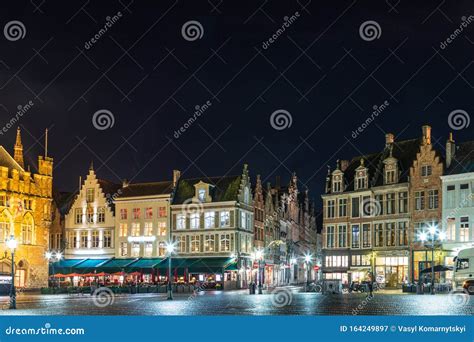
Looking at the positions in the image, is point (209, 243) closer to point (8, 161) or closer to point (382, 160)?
point (382, 160)

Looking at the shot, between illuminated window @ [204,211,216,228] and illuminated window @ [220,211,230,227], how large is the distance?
911 mm

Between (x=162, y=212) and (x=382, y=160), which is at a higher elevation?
(x=382, y=160)

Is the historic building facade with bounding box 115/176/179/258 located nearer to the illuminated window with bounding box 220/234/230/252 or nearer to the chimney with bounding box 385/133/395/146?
the illuminated window with bounding box 220/234/230/252

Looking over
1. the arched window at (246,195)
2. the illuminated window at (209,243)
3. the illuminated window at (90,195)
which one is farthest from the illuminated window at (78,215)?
the arched window at (246,195)

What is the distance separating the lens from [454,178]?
63.7 meters

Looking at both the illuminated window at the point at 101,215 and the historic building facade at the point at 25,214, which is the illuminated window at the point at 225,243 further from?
the historic building facade at the point at 25,214

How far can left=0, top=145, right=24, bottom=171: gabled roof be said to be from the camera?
75.6 meters

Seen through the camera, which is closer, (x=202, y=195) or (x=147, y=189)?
(x=202, y=195)

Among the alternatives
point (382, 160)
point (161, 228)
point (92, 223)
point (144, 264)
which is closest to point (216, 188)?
point (161, 228)

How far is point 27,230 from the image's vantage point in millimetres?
76750

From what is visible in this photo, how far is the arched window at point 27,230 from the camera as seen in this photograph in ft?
249

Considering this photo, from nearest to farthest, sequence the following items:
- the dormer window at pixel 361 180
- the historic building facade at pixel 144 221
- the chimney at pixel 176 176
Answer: the dormer window at pixel 361 180 < the historic building facade at pixel 144 221 < the chimney at pixel 176 176

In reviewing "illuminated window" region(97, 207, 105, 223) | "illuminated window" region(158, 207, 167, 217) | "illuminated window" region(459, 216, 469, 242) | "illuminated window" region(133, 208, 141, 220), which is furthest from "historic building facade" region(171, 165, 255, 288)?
"illuminated window" region(459, 216, 469, 242)

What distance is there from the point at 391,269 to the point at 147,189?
92.0 feet
